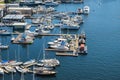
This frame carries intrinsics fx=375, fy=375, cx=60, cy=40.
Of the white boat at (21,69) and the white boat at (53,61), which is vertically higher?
the white boat at (53,61)

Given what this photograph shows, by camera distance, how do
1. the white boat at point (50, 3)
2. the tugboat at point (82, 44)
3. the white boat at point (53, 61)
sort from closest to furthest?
the white boat at point (53, 61), the tugboat at point (82, 44), the white boat at point (50, 3)

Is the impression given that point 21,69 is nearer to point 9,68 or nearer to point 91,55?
point 9,68

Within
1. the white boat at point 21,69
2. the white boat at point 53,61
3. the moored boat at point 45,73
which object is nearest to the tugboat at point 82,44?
the white boat at point 53,61

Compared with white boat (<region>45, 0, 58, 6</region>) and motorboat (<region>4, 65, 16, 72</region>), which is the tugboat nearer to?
motorboat (<region>4, 65, 16, 72</region>)

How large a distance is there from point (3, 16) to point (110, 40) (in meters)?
16.6

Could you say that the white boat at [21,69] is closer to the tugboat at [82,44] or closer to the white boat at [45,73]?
the white boat at [45,73]

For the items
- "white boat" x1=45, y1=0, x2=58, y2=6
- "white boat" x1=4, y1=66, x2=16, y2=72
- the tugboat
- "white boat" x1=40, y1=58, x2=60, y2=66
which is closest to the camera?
"white boat" x1=4, y1=66, x2=16, y2=72

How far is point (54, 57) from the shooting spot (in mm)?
32500

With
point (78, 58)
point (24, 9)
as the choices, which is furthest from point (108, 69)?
point (24, 9)

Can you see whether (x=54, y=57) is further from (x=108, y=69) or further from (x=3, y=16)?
(x=3, y=16)

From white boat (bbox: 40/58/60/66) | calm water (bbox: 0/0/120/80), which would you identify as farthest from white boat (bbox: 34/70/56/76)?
white boat (bbox: 40/58/60/66)

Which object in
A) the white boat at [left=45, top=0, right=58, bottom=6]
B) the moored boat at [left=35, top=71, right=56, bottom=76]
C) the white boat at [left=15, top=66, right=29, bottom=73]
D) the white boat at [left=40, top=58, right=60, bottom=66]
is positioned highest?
the white boat at [left=45, top=0, right=58, bottom=6]

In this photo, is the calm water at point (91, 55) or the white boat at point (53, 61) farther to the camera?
the white boat at point (53, 61)

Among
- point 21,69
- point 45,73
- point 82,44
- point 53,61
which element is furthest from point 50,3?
point 45,73
